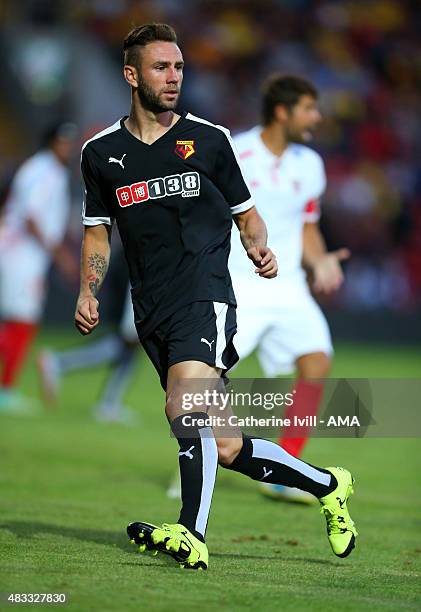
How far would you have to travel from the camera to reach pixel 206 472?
208 inches

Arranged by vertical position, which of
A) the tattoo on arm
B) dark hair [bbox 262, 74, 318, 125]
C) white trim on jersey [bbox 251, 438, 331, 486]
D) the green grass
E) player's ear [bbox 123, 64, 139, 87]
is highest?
dark hair [bbox 262, 74, 318, 125]

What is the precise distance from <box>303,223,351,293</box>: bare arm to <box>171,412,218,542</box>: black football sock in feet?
7.89

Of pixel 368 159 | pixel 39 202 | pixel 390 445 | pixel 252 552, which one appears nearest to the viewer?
pixel 252 552

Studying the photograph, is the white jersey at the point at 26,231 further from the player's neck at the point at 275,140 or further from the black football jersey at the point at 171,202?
the black football jersey at the point at 171,202

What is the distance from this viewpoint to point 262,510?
7.50m

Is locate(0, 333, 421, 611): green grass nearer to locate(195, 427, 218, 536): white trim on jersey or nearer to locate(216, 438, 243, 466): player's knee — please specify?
locate(195, 427, 218, 536): white trim on jersey

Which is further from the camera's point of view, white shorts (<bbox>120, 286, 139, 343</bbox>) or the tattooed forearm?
white shorts (<bbox>120, 286, 139, 343</bbox>)

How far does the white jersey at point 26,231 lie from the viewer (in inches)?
484

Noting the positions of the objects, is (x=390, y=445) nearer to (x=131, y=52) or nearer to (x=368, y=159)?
(x=131, y=52)

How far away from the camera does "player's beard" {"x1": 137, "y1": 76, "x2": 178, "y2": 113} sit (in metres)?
5.47

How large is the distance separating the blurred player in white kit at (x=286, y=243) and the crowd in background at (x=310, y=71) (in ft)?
41.6

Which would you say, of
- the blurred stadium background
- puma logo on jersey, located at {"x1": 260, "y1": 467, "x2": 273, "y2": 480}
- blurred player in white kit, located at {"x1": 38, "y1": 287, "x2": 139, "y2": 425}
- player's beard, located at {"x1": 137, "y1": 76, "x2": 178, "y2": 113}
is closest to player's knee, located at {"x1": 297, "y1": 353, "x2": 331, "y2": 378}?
the blurred stadium background

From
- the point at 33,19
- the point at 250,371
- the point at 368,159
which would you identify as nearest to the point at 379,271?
the point at 368,159

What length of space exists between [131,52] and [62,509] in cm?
288
